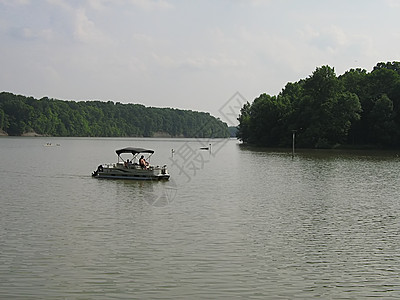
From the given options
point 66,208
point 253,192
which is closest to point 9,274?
point 66,208

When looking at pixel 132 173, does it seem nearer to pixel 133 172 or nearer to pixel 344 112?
pixel 133 172

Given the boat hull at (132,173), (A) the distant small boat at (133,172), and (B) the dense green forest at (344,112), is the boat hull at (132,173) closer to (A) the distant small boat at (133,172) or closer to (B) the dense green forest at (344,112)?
(A) the distant small boat at (133,172)

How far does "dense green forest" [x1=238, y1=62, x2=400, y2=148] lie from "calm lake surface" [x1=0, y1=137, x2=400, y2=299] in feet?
222

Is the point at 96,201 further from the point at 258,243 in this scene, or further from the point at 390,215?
the point at 390,215

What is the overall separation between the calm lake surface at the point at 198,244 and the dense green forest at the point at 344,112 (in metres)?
67.8

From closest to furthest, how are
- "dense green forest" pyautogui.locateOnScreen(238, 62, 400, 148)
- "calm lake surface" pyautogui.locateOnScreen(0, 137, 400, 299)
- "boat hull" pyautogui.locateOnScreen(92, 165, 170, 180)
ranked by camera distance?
1. "calm lake surface" pyautogui.locateOnScreen(0, 137, 400, 299)
2. "boat hull" pyautogui.locateOnScreen(92, 165, 170, 180)
3. "dense green forest" pyautogui.locateOnScreen(238, 62, 400, 148)

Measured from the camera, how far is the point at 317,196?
31203mm

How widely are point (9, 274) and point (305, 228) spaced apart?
11539mm

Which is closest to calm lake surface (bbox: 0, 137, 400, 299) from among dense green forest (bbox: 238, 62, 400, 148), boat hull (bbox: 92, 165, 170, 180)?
boat hull (bbox: 92, 165, 170, 180)

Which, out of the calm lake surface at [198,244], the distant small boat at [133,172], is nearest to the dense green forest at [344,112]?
the distant small boat at [133,172]

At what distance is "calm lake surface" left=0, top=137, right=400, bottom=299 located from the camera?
42.6 feet

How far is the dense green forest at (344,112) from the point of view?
98188mm

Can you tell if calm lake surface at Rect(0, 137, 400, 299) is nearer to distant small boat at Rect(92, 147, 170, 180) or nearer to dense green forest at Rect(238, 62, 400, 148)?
distant small boat at Rect(92, 147, 170, 180)

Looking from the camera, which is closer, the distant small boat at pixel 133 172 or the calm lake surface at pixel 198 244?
the calm lake surface at pixel 198 244
